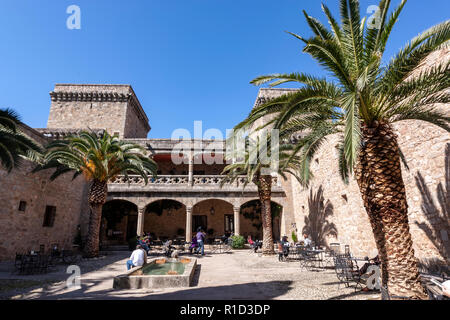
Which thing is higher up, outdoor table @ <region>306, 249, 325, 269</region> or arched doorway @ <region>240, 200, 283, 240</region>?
arched doorway @ <region>240, 200, 283, 240</region>

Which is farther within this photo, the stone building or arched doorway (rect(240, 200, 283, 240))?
arched doorway (rect(240, 200, 283, 240))

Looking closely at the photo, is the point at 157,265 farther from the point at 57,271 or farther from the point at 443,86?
the point at 443,86

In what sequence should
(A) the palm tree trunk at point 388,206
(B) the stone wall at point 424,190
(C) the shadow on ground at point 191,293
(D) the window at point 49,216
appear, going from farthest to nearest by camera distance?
1. (D) the window at point 49,216
2. (B) the stone wall at point 424,190
3. (C) the shadow on ground at point 191,293
4. (A) the palm tree trunk at point 388,206

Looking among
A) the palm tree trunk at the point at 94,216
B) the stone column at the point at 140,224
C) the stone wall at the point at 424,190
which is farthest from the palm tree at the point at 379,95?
the stone column at the point at 140,224

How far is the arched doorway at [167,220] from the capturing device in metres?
21.9

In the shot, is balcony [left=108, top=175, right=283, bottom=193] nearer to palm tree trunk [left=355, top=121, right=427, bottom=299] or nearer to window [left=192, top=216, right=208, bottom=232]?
window [left=192, top=216, right=208, bottom=232]

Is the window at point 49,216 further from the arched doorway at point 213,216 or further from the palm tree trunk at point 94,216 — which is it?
the arched doorway at point 213,216

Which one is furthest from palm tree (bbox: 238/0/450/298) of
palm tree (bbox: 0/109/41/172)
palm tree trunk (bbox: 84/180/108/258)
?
palm tree trunk (bbox: 84/180/108/258)

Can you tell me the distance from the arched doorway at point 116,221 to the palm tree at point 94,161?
24.4 ft

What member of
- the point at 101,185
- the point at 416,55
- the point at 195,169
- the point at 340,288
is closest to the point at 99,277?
the point at 101,185

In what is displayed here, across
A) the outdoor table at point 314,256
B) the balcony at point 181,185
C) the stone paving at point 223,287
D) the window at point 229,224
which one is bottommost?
the stone paving at point 223,287

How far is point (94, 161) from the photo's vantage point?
1333 centimetres

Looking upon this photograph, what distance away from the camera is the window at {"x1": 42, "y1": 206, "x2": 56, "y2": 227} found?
15.9 metres

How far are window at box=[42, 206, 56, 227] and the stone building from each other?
57mm
